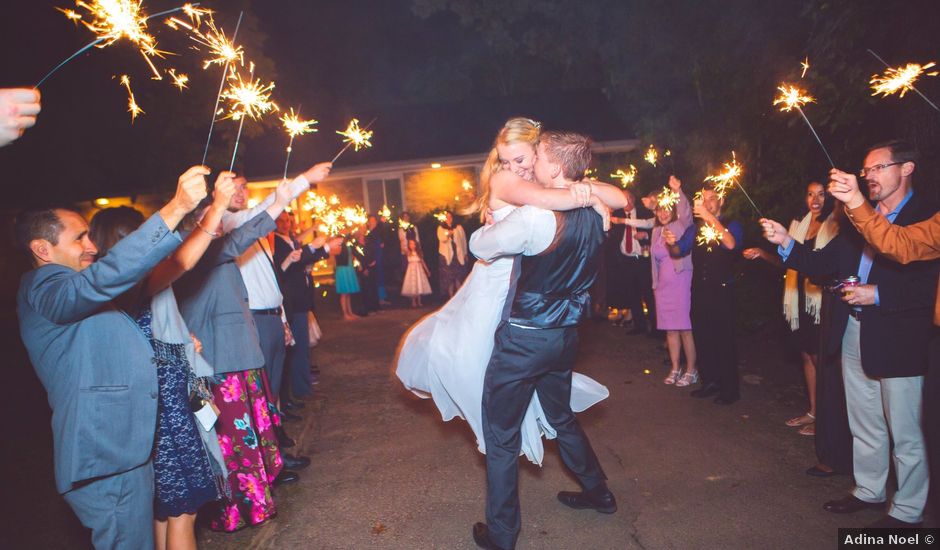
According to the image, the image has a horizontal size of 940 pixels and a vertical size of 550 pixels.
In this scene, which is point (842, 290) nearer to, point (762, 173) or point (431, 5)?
point (762, 173)

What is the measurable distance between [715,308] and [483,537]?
3673 mm

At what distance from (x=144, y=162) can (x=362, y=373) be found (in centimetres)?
1003

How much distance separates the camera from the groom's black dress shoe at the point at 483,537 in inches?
142

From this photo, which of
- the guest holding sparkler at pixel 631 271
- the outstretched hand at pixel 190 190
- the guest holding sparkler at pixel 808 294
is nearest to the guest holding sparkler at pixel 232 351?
the outstretched hand at pixel 190 190

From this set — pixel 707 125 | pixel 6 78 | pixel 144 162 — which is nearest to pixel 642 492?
pixel 6 78

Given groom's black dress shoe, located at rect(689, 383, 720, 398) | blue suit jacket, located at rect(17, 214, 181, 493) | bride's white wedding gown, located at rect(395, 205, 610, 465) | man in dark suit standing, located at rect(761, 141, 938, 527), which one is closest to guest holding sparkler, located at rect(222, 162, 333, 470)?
bride's white wedding gown, located at rect(395, 205, 610, 465)

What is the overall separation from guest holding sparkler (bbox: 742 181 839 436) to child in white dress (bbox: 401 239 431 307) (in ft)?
29.4

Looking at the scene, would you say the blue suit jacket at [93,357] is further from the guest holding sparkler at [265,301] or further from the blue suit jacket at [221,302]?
the guest holding sparkler at [265,301]

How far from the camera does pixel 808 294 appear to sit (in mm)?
4875

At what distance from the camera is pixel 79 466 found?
8.43 feet

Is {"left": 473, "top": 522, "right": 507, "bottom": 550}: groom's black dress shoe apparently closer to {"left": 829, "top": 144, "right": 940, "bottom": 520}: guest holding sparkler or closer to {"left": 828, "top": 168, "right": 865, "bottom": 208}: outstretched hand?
{"left": 829, "top": 144, "right": 940, "bottom": 520}: guest holding sparkler

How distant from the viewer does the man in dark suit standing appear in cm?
345

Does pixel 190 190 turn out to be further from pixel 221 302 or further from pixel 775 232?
pixel 775 232

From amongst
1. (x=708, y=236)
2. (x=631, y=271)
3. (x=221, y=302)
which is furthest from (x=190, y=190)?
(x=631, y=271)
